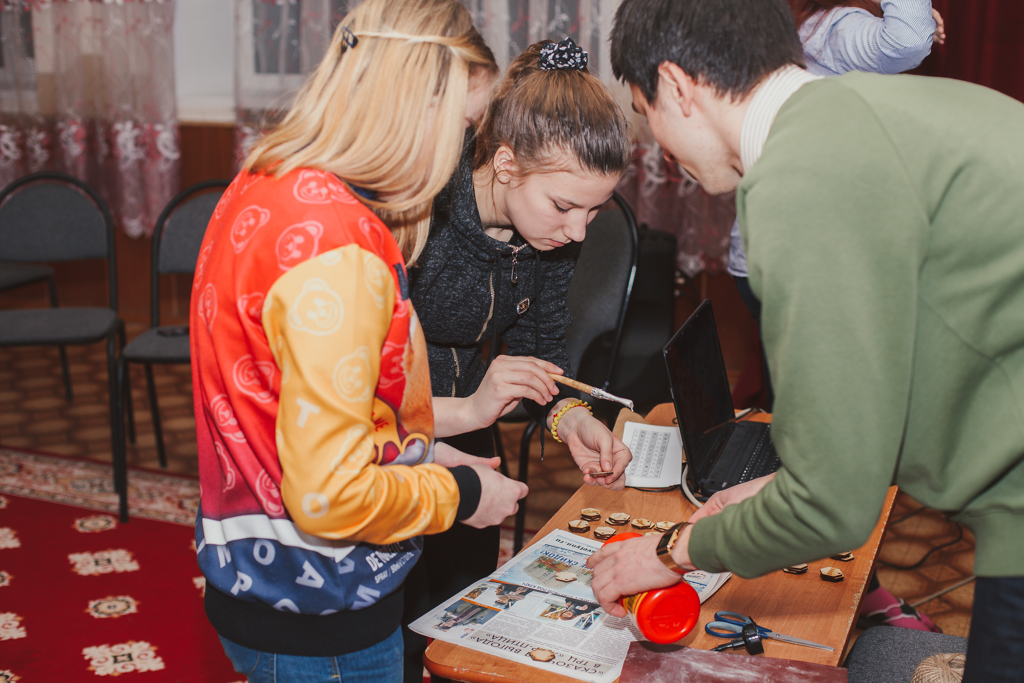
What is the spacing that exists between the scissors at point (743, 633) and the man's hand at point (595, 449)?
0.33 metres

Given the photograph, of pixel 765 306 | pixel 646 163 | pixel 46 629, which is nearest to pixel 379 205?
pixel 765 306

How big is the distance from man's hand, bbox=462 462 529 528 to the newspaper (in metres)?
0.15

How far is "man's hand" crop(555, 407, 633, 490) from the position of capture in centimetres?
131

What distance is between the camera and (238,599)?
888mm

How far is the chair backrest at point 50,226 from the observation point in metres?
3.06

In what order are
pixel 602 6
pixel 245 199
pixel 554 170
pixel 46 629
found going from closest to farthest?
pixel 245 199
pixel 554 170
pixel 46 629
pixel 602 6

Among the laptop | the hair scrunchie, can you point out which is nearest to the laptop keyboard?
the laptop

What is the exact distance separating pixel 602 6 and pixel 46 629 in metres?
2.75

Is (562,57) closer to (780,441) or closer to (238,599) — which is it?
(780,441)

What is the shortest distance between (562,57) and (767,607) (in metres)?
0.83

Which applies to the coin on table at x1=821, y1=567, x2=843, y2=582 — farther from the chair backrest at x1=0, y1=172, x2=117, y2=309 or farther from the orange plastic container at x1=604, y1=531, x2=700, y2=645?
the chair backrest at x1=0, y1=172, x2=117, y2=309

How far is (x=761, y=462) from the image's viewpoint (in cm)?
145

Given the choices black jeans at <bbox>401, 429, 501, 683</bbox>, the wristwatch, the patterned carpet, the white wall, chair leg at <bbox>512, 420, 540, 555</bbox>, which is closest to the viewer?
the wristwatch

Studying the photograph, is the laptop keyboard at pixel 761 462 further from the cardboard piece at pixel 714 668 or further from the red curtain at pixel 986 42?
the red curtain at pixel 986 42
